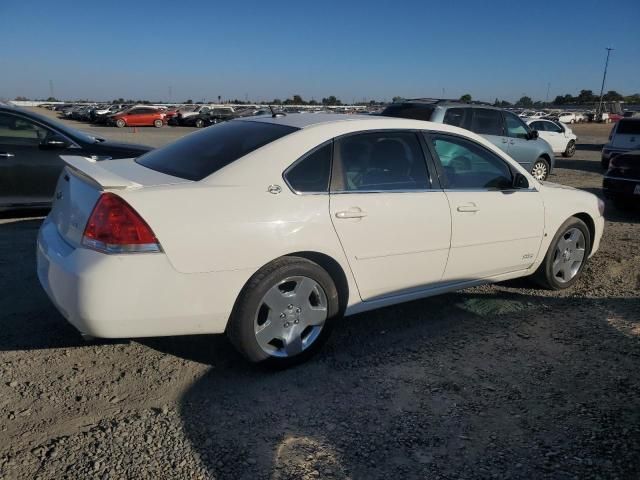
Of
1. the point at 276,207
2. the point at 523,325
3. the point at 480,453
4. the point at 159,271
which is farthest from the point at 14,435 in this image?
the point at 523,325

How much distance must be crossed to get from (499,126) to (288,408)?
887 cm

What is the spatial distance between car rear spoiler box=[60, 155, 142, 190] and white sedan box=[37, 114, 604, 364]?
0.01 metres

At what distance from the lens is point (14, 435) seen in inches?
105

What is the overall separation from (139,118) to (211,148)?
3899cm

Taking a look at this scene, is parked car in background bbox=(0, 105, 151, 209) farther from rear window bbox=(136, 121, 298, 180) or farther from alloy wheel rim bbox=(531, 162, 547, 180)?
alloy wheel rim bbox=(531, 162, 547, 180)

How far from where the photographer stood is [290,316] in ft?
10.9

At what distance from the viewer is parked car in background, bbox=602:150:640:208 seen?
27.3 feet

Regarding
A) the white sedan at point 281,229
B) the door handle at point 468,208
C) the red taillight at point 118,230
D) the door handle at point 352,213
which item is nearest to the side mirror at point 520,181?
the white sedan at point 281,229

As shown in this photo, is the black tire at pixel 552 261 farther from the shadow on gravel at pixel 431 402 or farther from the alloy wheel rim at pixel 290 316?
the alloy wheel rim at pixel 290 316

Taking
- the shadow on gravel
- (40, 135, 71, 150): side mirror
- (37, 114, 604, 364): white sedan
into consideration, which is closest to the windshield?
(40, 135, 71, 150): side mirror

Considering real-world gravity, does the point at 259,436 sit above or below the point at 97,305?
below

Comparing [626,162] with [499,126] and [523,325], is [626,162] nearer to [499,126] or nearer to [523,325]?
[499,126]

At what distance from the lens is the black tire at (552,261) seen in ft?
15.7

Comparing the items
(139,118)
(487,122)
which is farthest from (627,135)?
(139,118)
